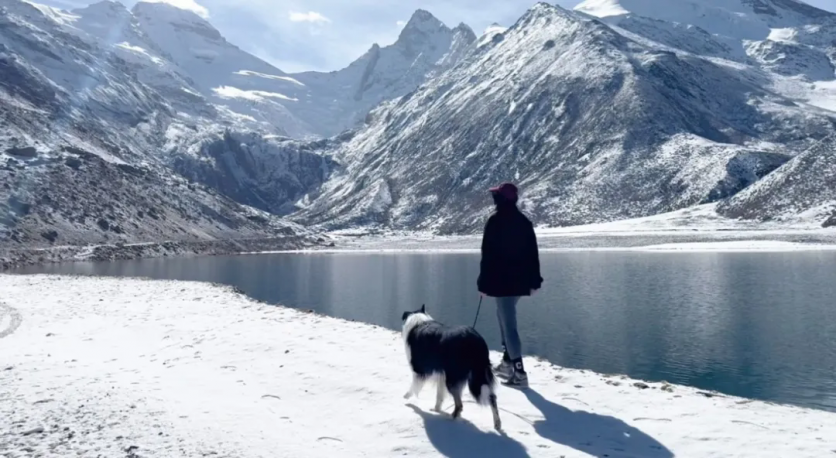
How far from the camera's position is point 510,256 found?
43.8 feet

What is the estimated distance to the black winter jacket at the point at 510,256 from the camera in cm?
1330

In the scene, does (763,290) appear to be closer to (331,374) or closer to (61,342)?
(331,374)

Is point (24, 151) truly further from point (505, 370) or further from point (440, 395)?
point (440, 395)

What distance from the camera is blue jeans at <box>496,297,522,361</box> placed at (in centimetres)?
1338

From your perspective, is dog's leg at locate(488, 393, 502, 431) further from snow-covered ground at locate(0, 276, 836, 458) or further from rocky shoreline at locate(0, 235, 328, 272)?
rocky shoreline at locate(0, 235, 328, 272)

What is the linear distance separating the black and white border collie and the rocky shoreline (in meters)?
75.7

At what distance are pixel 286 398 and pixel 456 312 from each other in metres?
23.7

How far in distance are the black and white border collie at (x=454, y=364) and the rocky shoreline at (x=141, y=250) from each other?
75.7 metres

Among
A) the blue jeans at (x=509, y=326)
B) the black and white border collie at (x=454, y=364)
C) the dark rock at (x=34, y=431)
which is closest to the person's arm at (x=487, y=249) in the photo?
the blue jeans at (x=509, y=326)

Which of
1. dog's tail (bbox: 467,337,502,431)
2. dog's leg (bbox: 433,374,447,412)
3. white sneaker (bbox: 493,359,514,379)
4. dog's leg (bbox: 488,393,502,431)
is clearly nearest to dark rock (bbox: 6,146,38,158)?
white sneaker (bbox: 493,359,514,379)

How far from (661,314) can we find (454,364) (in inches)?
1050

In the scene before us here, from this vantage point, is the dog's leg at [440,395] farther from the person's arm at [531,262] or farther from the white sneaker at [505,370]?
the person's arm at [531,262]

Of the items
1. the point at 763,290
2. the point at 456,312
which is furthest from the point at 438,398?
the point at 763,290

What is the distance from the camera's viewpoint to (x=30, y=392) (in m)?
13.0
